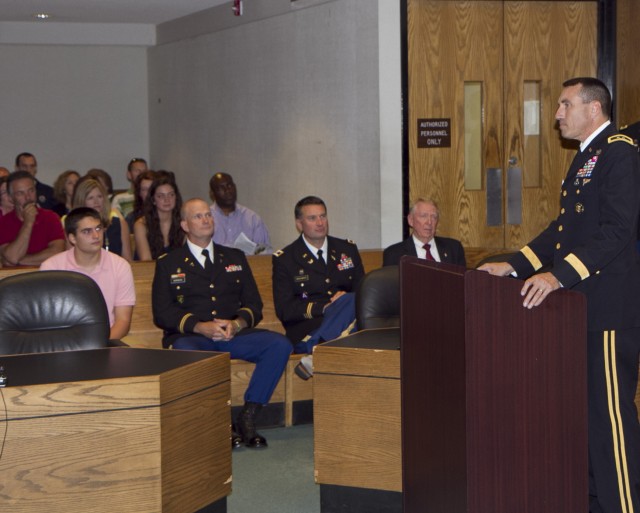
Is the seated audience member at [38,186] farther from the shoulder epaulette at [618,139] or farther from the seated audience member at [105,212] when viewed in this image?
the shoulder epaulette at [618,139]

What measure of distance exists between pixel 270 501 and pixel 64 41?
27.6 ft

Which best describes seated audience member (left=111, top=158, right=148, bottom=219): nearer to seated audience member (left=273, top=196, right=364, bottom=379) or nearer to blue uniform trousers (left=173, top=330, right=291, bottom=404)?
seated audience member (left=273, top=196, right=364, bottom=379)

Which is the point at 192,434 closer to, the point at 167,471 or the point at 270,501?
the point at 167,471

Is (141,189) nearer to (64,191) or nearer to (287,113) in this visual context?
(287,113)

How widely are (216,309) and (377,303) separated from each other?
1.01m

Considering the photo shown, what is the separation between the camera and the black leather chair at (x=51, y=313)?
13.3 feet

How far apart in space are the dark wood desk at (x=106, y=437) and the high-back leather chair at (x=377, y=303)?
127 centimetres

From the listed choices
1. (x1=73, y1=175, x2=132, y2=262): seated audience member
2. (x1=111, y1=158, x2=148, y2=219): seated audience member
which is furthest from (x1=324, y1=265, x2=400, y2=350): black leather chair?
(x1=111, y1=158, x2=148, y2=219): seated audience member

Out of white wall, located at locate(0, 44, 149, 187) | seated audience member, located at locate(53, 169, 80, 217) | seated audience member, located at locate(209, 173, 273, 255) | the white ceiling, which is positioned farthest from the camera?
white wall, located at locate(0, 44, 149, 187)

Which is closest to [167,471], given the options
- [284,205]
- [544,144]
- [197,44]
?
[544,144]

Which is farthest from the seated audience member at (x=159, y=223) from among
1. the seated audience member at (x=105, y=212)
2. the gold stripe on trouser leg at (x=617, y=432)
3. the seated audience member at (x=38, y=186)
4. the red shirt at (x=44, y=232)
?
the gold stripe on trouser leg at (x=617, y=432)

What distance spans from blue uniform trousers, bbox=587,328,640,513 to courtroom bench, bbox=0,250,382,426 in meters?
2.40

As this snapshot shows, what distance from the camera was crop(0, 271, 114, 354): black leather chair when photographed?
4051 millimetres

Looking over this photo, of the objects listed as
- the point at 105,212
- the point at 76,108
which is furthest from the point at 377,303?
the point at 76,108
